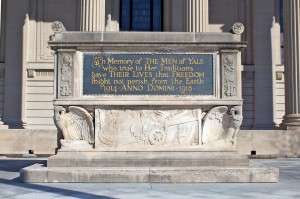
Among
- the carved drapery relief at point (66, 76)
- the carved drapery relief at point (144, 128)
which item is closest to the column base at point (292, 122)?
the carved drapery relief at point (144, 128)

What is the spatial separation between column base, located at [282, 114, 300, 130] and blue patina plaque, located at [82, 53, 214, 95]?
12.4 metres

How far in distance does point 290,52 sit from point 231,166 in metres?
14.3

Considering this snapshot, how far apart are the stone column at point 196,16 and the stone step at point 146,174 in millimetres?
14925

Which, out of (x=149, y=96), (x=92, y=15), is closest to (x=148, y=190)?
(x=149, y=96)

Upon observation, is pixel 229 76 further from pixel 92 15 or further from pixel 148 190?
pixel 92 15

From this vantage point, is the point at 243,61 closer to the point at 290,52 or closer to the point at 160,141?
the point at 290,52

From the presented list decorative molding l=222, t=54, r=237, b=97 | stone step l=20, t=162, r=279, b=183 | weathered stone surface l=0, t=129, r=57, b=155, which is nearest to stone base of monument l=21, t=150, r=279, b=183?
A: stone step l=20, t=162, r=279, b=183

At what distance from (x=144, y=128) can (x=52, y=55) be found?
737 inches

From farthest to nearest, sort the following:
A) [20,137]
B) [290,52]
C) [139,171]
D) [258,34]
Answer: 1. [258,34]
2. [290,52]
3. [20,137]
4. [139,171]

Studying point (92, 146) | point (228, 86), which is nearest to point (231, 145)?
point (228, 86)

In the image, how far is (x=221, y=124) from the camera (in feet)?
37.8

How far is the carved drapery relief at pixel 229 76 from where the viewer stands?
37.8ft

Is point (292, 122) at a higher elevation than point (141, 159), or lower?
higher

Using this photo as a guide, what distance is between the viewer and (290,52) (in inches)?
945
